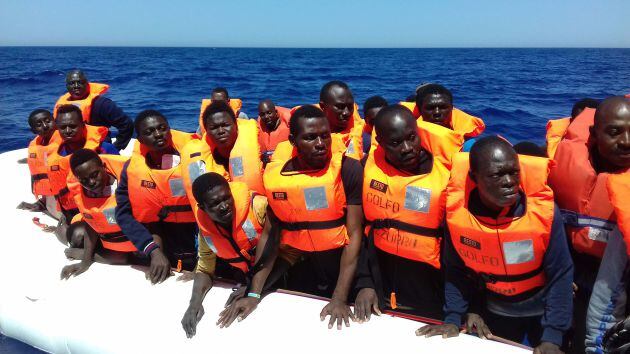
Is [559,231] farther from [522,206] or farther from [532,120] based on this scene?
[532,120]

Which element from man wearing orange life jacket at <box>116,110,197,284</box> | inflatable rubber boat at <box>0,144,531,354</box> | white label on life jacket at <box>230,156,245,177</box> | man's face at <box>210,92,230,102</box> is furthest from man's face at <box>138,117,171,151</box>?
man's face at <box>210,92,230,102</box>

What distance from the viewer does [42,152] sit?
14.2ft

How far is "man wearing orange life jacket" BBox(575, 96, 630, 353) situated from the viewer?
203 cm

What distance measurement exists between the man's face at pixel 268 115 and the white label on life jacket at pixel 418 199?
2878 mm

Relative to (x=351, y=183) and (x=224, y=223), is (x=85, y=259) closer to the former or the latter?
(x=224, y=223)

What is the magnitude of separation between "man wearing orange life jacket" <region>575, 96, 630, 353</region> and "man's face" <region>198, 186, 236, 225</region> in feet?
6.53

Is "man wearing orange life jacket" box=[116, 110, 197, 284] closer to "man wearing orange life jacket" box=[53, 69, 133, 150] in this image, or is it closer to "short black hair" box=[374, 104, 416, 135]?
"short black hair" box=[374, 104, 416, 135]

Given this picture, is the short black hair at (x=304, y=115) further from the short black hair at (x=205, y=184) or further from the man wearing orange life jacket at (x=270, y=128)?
the man wearing orange life jacket at (x=270, y=128)

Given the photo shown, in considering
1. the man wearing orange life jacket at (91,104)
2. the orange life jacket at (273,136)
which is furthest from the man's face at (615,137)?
the man wearing orange life jacket at (91,104)

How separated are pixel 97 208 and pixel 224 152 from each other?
105cm

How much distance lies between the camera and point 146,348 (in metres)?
2.77

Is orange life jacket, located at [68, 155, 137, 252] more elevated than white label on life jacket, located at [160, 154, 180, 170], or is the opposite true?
white label on life jacket, located at [160, 154, 180, 170]

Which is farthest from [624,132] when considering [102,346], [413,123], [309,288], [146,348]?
[102,346]

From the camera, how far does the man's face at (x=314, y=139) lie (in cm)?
248
